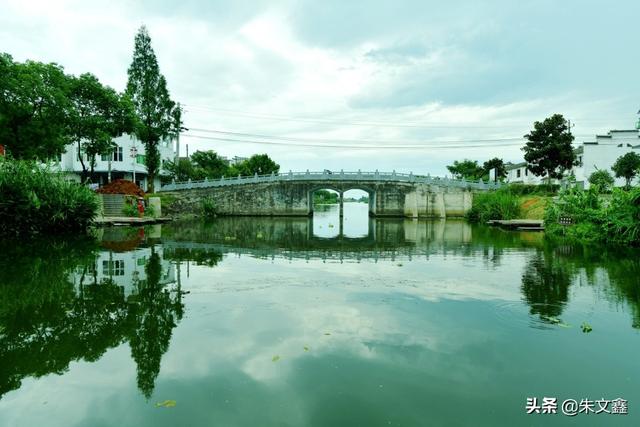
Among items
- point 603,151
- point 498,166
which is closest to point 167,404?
point 603,151

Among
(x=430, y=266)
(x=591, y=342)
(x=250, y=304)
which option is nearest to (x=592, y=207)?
(x=430, y=266)

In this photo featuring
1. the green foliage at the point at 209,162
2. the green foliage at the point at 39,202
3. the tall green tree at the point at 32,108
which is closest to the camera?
the green foliage at the point at 39,202

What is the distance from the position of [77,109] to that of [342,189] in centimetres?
2436

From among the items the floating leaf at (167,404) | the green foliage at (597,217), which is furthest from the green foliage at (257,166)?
the floating leaf at (167,404)

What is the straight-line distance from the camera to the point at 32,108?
2389 centimetres

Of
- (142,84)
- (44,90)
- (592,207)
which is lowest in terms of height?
(592,207)

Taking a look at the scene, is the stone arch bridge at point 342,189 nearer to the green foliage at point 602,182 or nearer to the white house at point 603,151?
the green foliage at point 602,182

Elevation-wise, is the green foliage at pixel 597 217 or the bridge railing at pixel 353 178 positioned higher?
the bridge railing at pixel 353 178

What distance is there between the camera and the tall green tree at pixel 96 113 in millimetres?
27750

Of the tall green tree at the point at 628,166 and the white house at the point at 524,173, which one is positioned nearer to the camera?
the tall green tree at the point at 628,166

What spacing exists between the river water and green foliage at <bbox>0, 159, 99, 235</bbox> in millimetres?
8950

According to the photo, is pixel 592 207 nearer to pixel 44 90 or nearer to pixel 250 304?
pixel 250 304

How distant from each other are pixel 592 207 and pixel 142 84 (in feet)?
108

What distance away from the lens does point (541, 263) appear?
39.5 feet
